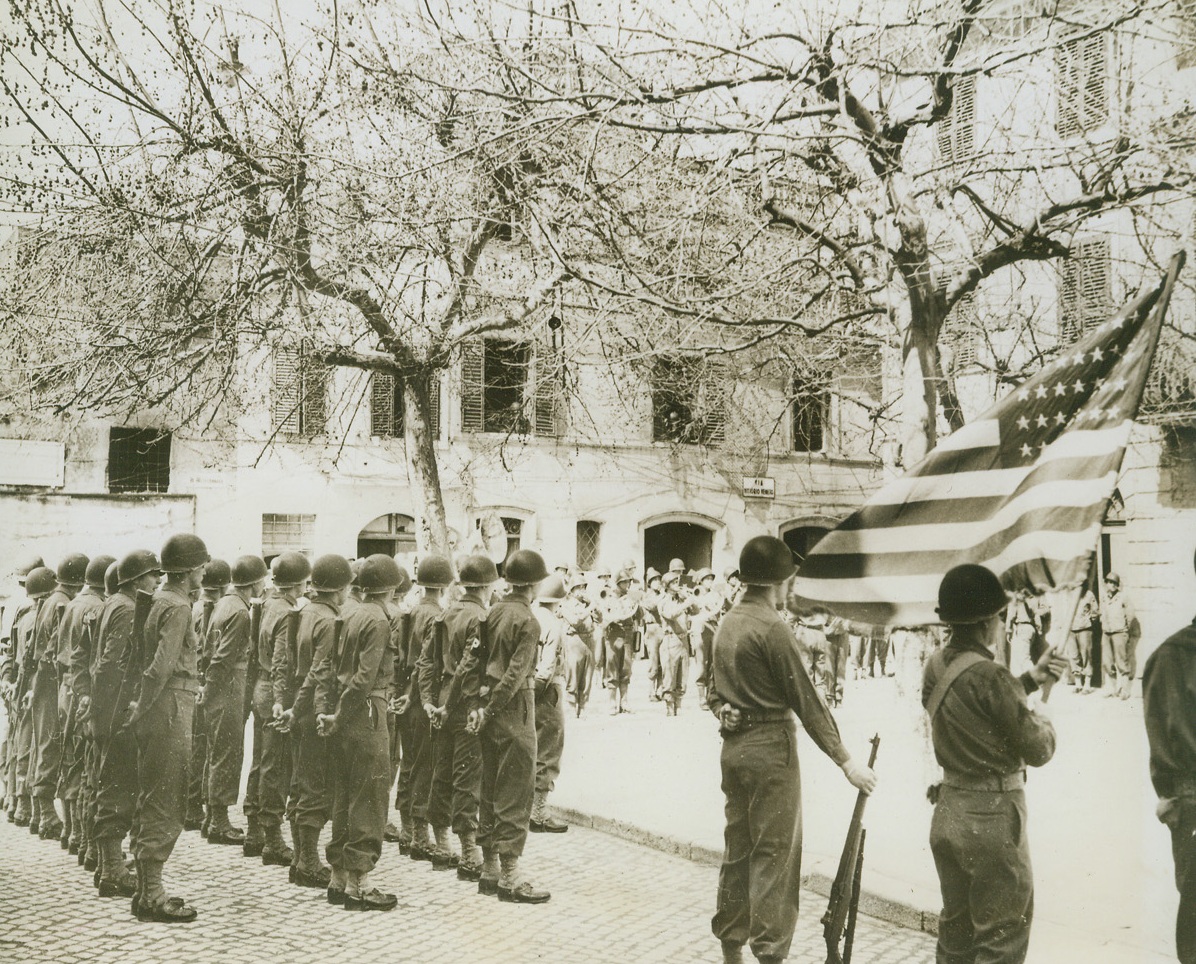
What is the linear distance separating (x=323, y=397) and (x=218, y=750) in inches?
111

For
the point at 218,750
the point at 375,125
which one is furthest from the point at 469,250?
the point at 218,750

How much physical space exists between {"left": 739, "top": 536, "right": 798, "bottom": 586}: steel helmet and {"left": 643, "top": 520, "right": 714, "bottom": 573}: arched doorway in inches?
118

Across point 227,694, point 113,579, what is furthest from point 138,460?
point 227,694

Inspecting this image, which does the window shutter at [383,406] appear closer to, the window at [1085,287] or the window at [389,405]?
the window at [389,405]

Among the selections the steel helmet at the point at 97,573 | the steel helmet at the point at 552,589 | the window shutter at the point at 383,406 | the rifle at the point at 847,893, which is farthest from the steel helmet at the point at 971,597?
the steel helmet at the point at 97,573

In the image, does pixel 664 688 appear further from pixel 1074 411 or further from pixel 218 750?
pixel 1074 411

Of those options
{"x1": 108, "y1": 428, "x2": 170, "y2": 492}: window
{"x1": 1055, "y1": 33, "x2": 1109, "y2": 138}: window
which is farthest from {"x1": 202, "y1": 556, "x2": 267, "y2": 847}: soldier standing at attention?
{"x1": 1055, "y1": 33, "x2": 1109, "y2": 138}: window

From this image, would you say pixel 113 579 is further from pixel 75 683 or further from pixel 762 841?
pixel 762 841

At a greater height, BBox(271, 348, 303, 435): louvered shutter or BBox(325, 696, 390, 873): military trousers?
BBox(271, 348, 303, 435): louvered shutter

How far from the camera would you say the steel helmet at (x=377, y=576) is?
6613mm

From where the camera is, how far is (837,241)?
7.17 meters

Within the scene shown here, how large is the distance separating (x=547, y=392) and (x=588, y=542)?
1.24 metres

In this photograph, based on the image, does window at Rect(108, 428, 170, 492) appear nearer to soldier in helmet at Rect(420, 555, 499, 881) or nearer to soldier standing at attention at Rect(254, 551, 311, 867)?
soldier standing at attention at Rect(254, 551, 311, 867)

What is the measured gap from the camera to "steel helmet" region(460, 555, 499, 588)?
6.80 metres
